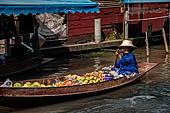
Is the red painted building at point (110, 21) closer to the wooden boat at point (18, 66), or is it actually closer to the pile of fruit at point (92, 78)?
the wooden boat at point (18, 66)

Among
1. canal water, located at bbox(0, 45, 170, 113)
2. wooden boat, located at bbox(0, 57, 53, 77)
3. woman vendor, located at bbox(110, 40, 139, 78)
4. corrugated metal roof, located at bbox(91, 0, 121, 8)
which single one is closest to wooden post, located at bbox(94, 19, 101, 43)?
corrugated metal roof, located at bbox(91, 0, 121, 8)

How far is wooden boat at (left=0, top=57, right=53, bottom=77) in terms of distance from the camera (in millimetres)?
11095

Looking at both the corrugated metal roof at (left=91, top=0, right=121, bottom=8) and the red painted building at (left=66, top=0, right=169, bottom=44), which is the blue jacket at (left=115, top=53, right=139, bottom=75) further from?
the corrugated metal roof at (left=91, top=0, right=121, bottom=8)

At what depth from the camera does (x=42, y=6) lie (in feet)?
32.3

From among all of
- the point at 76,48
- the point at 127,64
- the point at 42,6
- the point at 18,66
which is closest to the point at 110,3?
the point at 76,48

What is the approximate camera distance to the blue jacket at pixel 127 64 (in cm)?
1024

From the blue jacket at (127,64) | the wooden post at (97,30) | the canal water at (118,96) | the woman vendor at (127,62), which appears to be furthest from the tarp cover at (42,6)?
the wooden post at (97,30)

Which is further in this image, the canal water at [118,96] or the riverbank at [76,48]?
the riverbank at [76,48]

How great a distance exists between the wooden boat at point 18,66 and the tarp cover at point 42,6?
2.61 m

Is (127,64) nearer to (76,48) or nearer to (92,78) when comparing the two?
(92,78)

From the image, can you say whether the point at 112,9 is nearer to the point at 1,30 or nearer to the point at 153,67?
the point at 153,67

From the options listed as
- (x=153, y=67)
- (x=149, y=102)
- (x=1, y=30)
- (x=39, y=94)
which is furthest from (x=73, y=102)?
(x=153, y=67)

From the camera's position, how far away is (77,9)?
35.1ft

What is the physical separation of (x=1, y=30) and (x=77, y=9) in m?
2.84
